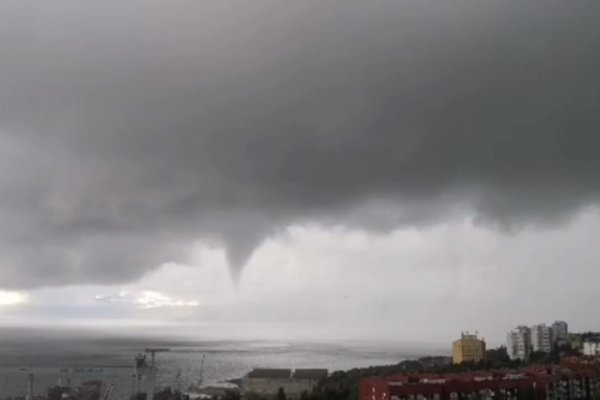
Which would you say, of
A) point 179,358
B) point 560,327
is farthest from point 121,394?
point 179,358

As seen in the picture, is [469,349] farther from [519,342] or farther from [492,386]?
[492,386]

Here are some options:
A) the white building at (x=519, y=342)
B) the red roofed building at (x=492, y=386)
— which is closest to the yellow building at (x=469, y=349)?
the white building at (x=519, y=342)

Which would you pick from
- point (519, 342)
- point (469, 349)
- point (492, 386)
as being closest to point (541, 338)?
point (519, 342)

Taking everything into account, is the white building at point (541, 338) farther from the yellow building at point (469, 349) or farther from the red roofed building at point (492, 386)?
the red roofed building at point (492, 386)

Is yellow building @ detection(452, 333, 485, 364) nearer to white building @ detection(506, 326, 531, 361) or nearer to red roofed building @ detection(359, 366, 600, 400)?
white building @ detection(506, 326, 531, 361)

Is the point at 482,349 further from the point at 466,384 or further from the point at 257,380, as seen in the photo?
the point at 466,384

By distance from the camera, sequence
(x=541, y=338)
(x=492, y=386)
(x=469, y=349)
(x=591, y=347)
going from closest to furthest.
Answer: (x=492, y=386) < (x=591, y=347) < (x=469, y=349) < (x=541, y=338)
